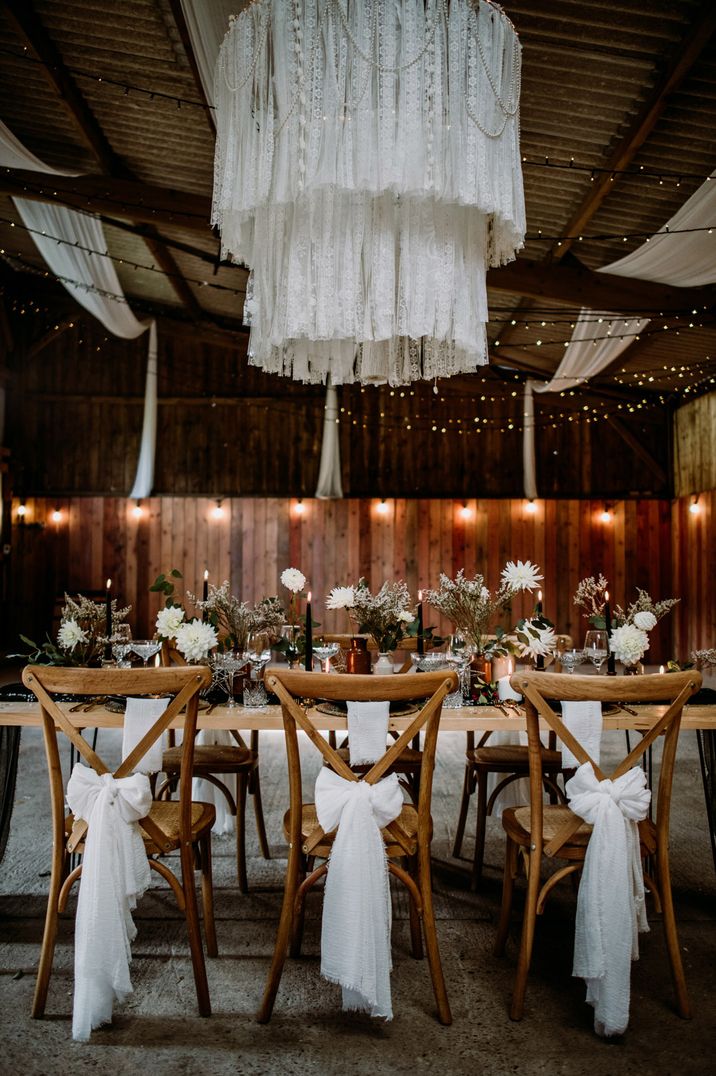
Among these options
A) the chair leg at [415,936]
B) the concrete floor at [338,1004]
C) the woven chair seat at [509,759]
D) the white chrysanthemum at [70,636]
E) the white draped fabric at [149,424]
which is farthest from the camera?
the white draped fabric at [149,424]

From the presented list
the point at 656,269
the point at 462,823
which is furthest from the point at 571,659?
the point at 656,269

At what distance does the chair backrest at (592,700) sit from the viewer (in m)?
2.07

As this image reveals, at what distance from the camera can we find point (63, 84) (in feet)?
16.5

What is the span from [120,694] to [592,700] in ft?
4.35

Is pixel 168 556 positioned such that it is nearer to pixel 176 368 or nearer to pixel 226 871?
pixel 176 368

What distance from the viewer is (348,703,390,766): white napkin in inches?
85.3

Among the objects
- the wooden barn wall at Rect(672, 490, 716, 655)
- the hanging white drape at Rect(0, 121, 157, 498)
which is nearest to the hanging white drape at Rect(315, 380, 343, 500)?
the hanging white drape at Rect(0, 121, 157, 498)

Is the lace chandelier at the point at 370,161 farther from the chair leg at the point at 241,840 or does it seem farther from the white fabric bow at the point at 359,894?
the chair leg at the point at 241,840

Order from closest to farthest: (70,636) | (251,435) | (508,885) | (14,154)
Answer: (508,885)
(70,636)
(14,154)
(251,435)

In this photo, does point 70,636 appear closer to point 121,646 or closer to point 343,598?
point 121,646

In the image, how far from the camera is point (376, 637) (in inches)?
123

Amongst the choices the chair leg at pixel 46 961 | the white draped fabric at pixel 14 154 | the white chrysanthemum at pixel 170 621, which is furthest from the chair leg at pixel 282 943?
the white draped fabric at pixel 14 154

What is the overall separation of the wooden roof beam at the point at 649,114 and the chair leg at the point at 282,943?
406 centimetres

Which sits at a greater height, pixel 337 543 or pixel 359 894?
pixel 337 543
